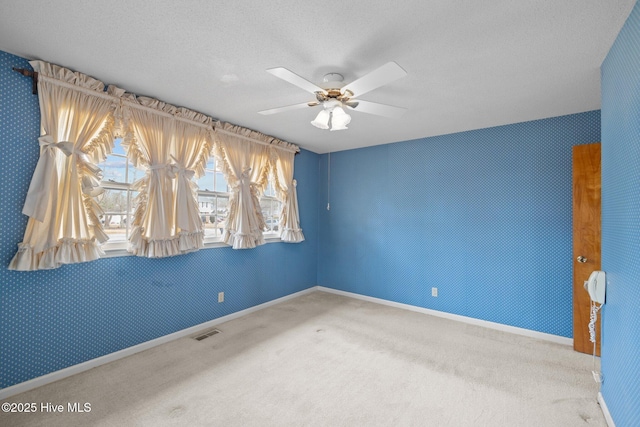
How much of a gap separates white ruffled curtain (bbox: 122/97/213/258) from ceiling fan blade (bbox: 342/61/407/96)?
6.27 feet

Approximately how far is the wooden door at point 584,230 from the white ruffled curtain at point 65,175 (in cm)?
448

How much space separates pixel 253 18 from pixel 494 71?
1.83m

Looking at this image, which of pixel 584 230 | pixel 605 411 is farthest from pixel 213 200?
pixel 584 230

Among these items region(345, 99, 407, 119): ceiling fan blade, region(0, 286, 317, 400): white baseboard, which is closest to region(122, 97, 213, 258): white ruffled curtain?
region(0, 286, 317, 400): white baseboard

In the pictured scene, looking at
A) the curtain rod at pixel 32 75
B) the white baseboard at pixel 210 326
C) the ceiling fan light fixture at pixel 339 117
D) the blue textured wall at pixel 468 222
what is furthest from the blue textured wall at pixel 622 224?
the curtain rod at pixel 32 75

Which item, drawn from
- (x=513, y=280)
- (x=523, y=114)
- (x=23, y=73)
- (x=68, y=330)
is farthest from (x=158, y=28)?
(x=513, y=280)

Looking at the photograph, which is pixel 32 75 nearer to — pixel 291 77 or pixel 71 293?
pixel 71 293

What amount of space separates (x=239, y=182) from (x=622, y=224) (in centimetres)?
340

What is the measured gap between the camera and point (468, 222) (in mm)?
3580

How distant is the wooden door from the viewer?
2.70 meters

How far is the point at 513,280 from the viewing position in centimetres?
327

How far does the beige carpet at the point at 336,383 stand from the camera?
183 centimetres

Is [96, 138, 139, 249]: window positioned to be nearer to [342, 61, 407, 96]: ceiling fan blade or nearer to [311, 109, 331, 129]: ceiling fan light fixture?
[311, 109, 331, 129]: ceiling fan light fixture

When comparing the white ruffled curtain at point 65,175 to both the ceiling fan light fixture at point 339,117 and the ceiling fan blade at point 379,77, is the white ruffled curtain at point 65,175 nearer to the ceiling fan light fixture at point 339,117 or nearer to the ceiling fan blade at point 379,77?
the ceiling fan light fixture at point 339,117
